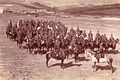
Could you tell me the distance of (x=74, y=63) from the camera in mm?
7270

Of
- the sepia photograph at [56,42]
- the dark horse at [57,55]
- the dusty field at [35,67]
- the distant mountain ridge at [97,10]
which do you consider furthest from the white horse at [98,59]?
the distant mountain ridge at [97,10]

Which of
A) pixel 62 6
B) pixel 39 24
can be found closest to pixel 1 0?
pixel 39 24

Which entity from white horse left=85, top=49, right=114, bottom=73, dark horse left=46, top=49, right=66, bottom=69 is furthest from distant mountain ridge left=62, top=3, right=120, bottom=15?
dark horse left=46, top=49, right=66, bottom=69

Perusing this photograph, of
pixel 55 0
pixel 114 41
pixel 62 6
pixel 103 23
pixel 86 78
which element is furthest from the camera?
pixel 103 23

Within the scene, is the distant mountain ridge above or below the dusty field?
above

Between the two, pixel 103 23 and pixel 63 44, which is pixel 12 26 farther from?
pixel 103 23

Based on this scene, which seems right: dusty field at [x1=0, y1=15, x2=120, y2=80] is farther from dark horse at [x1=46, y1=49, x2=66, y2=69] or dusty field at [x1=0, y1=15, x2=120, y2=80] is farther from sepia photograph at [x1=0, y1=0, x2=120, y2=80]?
dark horse at [x1=46, y1=49, x2=66, y2=69]

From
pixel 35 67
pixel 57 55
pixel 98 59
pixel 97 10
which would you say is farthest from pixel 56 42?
pixel 97 10

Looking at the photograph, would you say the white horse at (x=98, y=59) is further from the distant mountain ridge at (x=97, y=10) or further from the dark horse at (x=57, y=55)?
the distant mountain ridge at (x=97, y=10)

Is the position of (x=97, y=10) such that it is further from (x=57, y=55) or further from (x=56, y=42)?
(x=57, y=55)

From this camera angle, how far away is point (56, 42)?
7539mm

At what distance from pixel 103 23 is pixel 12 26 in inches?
129

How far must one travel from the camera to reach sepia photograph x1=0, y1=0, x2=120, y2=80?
265 inches

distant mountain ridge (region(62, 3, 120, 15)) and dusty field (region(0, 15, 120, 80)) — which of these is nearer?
dusty field (region(0, 15, 120, 80))
